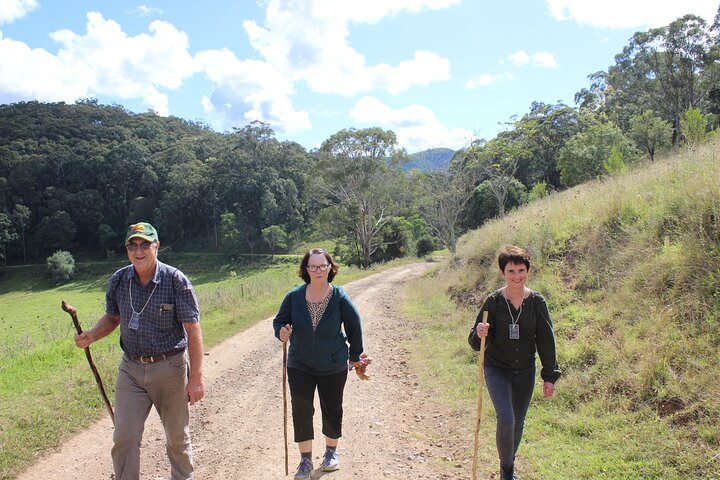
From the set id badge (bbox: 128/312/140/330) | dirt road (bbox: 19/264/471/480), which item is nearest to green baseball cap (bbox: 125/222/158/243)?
id badge (bbox: 128/312/140/330)

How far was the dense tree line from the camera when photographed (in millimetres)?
27698

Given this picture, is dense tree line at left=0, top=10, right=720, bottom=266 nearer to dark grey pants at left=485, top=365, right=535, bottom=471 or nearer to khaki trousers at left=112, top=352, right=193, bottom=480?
dark grey pants at left=485, top=365, right=535, bottom=471

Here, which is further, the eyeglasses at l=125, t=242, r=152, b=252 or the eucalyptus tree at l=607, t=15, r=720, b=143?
the eucalyptus tree at l=607, t=15, r=720, b=143

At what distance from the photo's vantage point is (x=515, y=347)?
359 centimetres

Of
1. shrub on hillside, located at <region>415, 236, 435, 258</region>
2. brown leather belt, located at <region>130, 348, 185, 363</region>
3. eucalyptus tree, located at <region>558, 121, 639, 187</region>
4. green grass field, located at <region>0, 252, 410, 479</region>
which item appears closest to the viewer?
brown leather belt, located at <region>130, 348, 185, 363</region>

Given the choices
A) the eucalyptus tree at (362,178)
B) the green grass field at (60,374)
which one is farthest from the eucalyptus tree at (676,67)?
the green grass field at (60,374)

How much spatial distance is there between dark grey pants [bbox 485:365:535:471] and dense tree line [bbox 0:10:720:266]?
10458 mm

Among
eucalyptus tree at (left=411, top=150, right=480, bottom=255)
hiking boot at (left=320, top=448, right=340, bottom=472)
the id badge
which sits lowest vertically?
hiking boot at (left=320, top=448, right=340, bottom=472)

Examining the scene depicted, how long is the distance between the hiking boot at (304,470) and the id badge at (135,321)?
6.22 feet

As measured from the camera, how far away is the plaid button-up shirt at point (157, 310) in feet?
10.9

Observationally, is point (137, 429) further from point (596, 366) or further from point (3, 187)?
point (3, 187)

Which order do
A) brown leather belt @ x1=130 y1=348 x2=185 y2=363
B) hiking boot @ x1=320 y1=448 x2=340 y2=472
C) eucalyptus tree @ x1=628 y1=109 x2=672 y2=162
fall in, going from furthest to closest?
eucalyptus tree @ x1=628 y1=109 x2=672 y2=162
hiking boot @ x1=320 y1=448 x2=340 y2=472
brown leather belt @ x1=130 y1=348 x2=185 y2=363

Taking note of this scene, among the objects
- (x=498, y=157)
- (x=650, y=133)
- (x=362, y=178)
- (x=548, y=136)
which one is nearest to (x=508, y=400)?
(x=498, y=157)

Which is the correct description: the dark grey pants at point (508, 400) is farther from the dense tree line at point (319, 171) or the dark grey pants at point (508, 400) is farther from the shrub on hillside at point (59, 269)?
the shrub on hillside at point (59, 269)
